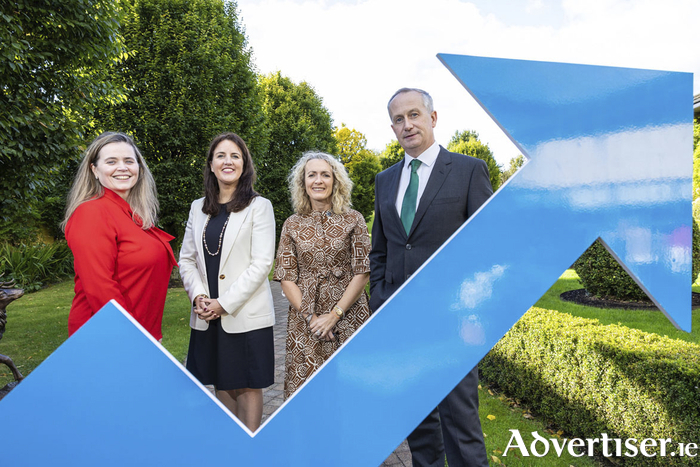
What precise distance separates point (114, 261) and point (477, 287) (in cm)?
184

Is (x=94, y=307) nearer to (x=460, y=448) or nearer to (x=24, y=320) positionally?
(x=460, y=448)

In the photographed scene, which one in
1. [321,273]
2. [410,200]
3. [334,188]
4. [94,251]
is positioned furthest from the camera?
[334,188]

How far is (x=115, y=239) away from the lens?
7.31 ft

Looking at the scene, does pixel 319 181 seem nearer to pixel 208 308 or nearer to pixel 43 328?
pixel 208 308

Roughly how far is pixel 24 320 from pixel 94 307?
11307 mm

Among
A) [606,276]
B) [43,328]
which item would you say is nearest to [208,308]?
[606,276]

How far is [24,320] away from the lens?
426 inches

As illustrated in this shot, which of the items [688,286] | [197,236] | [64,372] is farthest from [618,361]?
[64,372]

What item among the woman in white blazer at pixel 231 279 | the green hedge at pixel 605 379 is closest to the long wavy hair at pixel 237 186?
the woman in white blazer at pixel 231 279

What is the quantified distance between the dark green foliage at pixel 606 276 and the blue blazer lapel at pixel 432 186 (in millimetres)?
7927

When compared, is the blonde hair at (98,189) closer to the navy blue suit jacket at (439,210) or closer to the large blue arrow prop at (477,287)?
the large blue arrow prop at (477,287)

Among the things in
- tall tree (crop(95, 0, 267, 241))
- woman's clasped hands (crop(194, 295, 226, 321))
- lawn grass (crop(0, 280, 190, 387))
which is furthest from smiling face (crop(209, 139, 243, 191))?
tall tree (crop(95, 0, 267, 241))

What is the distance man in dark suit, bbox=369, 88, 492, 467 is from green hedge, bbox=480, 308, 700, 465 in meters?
2.14

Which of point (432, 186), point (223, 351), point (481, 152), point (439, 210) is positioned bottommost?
point (223, 351)
